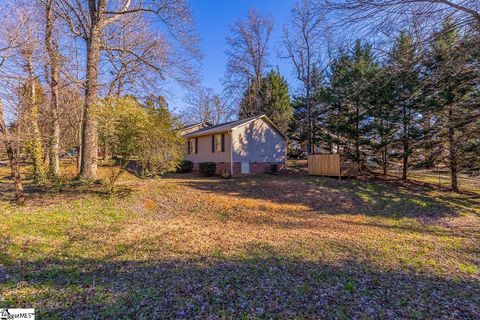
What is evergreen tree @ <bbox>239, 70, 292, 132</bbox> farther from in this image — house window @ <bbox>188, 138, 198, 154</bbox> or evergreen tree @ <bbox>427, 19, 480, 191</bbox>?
evergreen tree @ <bbox>427, 19, 480, 191</bbox>

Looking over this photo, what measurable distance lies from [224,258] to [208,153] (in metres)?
14.1

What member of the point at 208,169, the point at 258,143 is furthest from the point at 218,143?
the point at 258,143

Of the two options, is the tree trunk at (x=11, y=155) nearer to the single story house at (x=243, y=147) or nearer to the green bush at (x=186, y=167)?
the single story house at (x=243, y=147)

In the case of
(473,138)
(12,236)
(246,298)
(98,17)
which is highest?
(98,17)

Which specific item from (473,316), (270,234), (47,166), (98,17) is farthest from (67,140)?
(473,316)

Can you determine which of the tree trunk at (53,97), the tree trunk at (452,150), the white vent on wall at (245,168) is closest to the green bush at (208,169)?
the white vent on wall at (245,168)

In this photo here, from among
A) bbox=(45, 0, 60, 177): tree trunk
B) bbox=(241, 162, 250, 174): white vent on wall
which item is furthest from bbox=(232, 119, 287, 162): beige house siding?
bbox=(45, 0, 60, 177): tree trunk

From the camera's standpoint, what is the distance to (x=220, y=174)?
1725cm

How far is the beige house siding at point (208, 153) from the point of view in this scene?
16.8m

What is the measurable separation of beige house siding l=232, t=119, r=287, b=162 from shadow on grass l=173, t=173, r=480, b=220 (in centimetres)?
281

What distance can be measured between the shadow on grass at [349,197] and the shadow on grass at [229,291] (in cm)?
604

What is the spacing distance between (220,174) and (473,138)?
13.1 metres

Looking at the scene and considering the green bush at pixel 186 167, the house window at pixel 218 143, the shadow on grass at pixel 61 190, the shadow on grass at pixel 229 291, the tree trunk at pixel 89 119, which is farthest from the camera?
the green bush at pixel 186 167

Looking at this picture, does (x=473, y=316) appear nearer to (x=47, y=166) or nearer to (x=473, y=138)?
(x=473, y=138)
